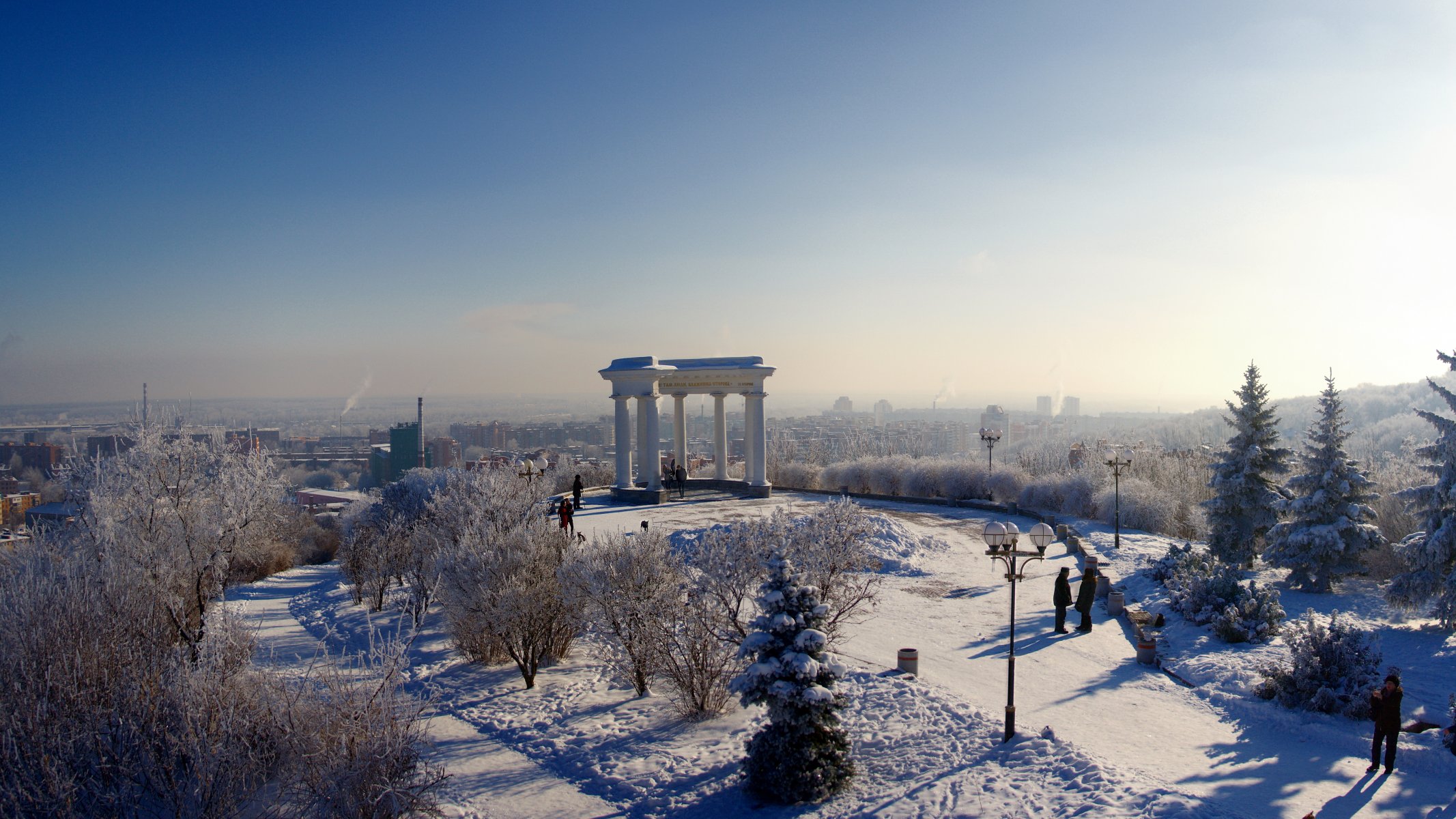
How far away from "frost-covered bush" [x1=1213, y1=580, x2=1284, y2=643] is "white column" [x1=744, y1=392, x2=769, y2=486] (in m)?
18.1

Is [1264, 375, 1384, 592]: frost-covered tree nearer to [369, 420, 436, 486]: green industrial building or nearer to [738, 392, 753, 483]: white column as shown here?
[738, 392, 753, 483]: white column

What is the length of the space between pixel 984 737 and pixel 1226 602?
8127 mm

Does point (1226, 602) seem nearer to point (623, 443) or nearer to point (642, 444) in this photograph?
point (623, 443)

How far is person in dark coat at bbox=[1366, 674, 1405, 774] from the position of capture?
27.1 ft

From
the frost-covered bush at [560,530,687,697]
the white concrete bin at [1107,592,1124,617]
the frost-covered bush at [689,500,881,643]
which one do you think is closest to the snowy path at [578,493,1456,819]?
the white concrete bin at [1107,592,1124,617]

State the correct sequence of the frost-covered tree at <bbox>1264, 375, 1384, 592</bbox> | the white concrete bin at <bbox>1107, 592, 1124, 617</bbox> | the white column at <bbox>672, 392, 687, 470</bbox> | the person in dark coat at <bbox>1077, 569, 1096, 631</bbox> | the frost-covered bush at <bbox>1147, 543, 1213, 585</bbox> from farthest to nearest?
the white column at <bbox>672, 392, 687, 470</bbox>
the frost-covered tree at <bbox>1264, 375, 1384, 592</bbox>
the frost-covered bush at <bbox>1147, 543, 1213, 585</bbox>
the white concrete bin at <bbox>1107, 592, 1124, 617</bbox>
the person in dark coat at <bbox>1077, 569, 1096, 631</bbox>

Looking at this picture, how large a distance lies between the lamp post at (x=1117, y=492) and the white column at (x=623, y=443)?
54.0 feet

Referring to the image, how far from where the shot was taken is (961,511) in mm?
29656

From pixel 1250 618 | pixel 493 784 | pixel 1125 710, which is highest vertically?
pixel 1250 618

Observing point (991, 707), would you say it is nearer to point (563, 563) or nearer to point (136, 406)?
point (563, 563)

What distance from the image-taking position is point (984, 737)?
9.36 meters

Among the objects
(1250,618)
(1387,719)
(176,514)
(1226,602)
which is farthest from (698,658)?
(1226,602)

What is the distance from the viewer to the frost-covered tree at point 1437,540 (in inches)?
515

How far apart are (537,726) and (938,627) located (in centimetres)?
769
